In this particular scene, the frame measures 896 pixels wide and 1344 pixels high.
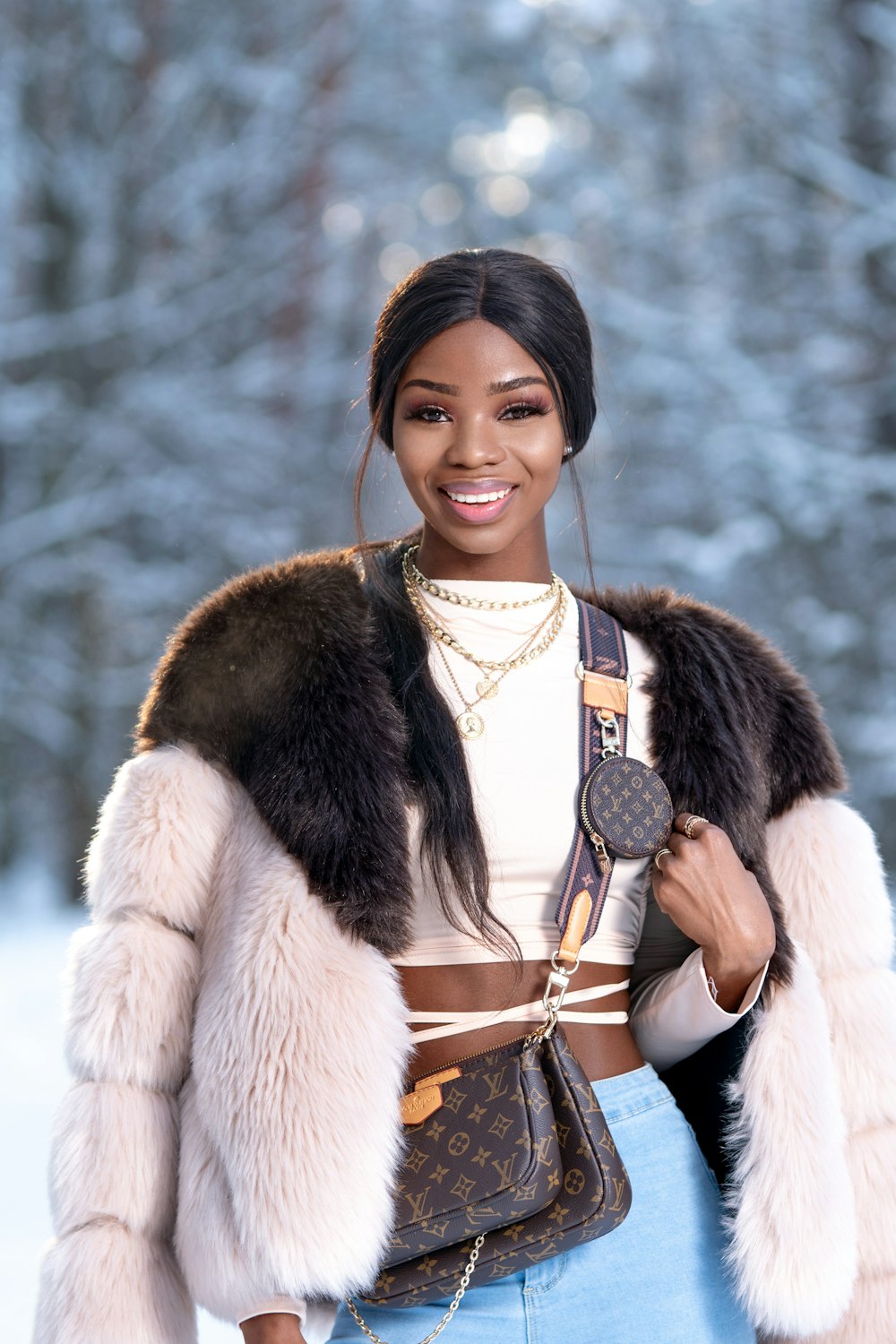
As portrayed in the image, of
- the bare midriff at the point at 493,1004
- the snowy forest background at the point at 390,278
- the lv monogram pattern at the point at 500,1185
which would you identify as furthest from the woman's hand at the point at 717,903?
the snowy forest background at the point at 390,278

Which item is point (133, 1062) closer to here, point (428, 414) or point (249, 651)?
point (249, 651)

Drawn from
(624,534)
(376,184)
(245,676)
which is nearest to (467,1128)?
(245,676)

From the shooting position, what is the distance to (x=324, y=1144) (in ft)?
5.08

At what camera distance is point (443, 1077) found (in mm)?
1607

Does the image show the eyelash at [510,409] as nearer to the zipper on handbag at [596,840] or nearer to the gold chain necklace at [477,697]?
the gold chain necklace at [477,697]

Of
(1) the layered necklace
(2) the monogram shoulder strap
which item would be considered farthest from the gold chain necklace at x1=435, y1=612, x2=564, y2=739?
(2) the monogram shoulder strap

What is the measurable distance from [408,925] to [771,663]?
651 mm

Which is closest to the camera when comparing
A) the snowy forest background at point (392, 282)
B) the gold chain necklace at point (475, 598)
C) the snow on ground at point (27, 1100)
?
the gold chain necklace at point (475, 598)

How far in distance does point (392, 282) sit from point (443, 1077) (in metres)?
6.89

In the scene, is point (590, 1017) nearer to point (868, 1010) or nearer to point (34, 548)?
point (868, 1010)

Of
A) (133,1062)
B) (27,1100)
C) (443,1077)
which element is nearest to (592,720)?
(443,1077)

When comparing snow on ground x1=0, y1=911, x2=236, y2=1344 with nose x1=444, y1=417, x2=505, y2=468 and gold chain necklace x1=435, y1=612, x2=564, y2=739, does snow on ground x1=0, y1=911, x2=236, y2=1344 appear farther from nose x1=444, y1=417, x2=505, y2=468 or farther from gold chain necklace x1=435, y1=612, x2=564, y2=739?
nose x1=444, y1=417, x2=505, y2=468

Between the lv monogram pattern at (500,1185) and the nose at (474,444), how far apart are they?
705 mm

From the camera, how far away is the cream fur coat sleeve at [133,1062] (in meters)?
1.63
